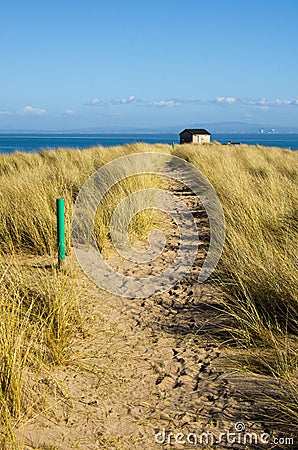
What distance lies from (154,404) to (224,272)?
224cm

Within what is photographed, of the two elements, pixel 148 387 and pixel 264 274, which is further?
pixel 264 274

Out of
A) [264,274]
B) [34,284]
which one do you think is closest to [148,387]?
[264,274]

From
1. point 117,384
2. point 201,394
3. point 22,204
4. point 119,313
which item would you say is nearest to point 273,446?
point 201,394

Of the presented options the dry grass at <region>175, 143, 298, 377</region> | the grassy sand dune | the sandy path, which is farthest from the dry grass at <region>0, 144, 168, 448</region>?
the dry grass at <region>175, 143, 298, 377</region>

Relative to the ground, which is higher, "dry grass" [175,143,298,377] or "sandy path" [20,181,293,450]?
"dry grass" [175,143,298,377]

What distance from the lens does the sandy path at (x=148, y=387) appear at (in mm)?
2902

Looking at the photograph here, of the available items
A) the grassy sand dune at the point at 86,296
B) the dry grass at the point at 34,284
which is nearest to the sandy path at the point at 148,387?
the grassy sand dune at the point at 86,296

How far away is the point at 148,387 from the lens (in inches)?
135

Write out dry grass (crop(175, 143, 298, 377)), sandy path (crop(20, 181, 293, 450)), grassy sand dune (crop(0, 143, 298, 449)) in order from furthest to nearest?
dry grass (crop(175, 143, 298, 377)) < grassy sand dune (crop(0, 143, 298, 449)) < sandy path (crop(20, 181, 293, 450))

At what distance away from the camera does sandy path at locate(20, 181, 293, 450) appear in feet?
9.52

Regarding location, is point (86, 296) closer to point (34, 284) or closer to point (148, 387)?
point (34, 284)

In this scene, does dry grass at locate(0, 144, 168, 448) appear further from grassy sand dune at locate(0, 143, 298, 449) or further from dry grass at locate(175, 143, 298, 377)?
dry grass at locate(175, 143, 298, 377)

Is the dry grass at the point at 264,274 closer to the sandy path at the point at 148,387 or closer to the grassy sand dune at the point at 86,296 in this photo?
the grassy sand dune at the point at 86,296

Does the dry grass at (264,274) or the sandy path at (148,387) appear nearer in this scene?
the sandy path at (148,387)
